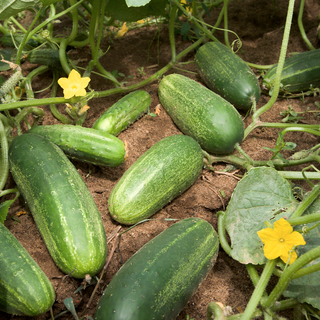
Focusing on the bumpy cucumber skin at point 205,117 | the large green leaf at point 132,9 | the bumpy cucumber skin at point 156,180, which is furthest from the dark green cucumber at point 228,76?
the bumpy cucumber skin at point 156,180

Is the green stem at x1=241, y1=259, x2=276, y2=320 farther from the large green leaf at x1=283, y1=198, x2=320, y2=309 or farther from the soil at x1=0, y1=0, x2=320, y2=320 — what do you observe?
the soil at x1=0, y1=0, x2=320, y2=320

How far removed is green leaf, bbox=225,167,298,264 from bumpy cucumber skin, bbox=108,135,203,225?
410 millimetres

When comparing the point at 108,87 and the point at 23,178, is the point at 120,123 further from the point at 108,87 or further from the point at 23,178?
the point at 23,178

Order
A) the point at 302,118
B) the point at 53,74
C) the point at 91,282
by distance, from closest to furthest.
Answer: the point at 91,282, the point at 302,118, the point at 53,74

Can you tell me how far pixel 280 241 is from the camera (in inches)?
54.0

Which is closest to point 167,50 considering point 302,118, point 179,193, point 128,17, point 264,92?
point 128,17

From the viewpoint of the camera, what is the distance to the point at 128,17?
8.66 ft

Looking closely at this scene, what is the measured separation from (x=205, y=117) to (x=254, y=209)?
83 cm

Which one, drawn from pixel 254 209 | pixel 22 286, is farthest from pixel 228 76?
pixel 22 286

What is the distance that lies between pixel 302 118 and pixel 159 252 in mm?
1739

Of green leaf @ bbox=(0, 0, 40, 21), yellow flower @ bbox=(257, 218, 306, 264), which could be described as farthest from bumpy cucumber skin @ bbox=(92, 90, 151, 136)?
yellow flower @ bbox=(257, 218, 306, 264)

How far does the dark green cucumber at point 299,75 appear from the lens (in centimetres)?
262

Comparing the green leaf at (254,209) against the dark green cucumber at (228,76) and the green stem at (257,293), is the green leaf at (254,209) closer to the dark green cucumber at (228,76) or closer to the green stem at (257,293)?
the green stem at (257,293)

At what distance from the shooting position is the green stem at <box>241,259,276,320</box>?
51.4 inches
